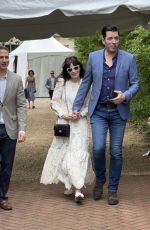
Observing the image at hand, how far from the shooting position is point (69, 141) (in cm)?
720

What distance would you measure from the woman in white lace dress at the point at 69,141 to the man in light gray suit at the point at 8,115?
0.72 meters

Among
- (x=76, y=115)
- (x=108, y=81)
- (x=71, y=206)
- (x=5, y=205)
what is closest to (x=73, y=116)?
(x=76, y=115)

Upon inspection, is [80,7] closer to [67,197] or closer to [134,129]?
[67,197]

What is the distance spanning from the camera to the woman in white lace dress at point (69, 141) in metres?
7.09

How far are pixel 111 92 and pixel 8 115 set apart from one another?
1.27 meters

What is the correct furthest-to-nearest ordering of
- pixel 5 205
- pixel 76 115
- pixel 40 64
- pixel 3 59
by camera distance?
pixel 40 64 < pixel 76 115 < pixel 5 205 < pixel 3 59

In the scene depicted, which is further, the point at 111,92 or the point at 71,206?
the point at 71,206

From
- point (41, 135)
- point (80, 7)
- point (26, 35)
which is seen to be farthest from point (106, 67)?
point (41, 135)

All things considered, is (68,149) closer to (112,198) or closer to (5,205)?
(112,198)

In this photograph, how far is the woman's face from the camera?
714 cm

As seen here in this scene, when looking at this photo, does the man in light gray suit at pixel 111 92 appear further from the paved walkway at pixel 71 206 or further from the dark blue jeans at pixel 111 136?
the paved walkway at pixel 71 206

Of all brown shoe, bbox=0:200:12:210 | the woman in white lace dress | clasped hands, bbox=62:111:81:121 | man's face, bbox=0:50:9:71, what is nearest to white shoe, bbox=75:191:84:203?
the woman in white lace dress

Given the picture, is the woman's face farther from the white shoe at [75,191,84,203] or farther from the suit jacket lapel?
the white shoe at [75,191,84,203]

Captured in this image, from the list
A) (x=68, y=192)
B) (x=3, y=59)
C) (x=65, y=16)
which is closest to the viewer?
(x=3, y=59)
